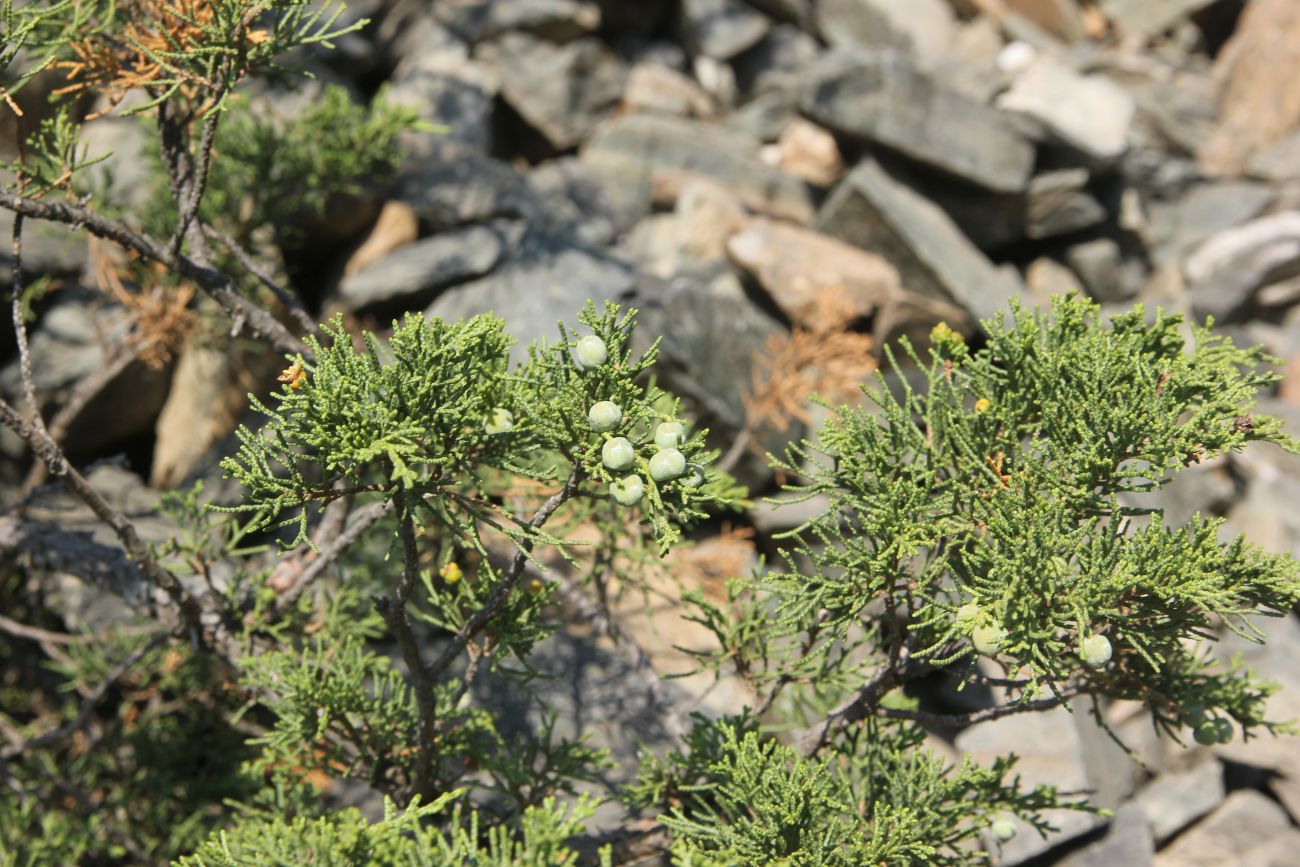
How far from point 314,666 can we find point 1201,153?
8.26 meters

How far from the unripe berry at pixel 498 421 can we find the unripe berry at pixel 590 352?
26 cm

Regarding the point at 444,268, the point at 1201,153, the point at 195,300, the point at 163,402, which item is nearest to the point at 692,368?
the point at 444,268

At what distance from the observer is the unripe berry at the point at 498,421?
2.22 metres

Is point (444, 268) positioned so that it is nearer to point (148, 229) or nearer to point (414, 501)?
point (148, 229)

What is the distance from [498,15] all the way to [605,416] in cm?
586

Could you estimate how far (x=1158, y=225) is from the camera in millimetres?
7652

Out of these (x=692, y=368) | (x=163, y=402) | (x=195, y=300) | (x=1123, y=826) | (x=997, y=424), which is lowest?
(x=1123, y=826)

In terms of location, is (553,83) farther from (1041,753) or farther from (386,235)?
(1041,753)

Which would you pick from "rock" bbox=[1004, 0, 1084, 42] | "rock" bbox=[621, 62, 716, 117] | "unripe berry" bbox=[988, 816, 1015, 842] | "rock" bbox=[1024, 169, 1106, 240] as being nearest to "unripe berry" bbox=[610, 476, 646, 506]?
"unripe berry" bbox=[988, 816, 1015, 842]

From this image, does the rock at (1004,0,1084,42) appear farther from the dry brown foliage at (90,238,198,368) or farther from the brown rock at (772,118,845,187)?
the dry brown foliage at (90,238,198,368)

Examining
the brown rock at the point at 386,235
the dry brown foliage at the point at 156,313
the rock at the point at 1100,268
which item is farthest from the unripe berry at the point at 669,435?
the rock at the point at 1100,268

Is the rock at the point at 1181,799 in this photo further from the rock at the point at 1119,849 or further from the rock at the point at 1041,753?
the rock at the point at 1041,753

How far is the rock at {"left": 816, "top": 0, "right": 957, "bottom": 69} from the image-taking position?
8367 millimetres

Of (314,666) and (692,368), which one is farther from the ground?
(314,666)
